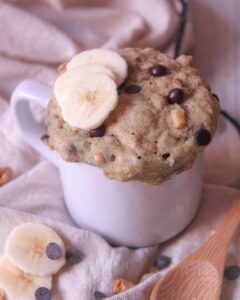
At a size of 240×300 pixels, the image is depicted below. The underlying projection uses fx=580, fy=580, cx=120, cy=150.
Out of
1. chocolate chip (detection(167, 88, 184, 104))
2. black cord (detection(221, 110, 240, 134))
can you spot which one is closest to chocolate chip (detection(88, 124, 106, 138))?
chocolate chip (detection(167, 88, 184, 104))

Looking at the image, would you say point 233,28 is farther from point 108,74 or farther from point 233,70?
point 108,74

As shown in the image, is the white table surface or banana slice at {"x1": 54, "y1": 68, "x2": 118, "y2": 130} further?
the white table surface

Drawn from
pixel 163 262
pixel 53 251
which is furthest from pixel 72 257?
pixel 163 262

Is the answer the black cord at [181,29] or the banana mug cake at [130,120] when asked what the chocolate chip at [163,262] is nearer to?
the banana mug cake at [130,120]

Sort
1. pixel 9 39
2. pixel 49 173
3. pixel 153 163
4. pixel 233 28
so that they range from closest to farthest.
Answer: pixel 153 163 → pixel 49 173 → pixel 9 39 → pixel 233 28

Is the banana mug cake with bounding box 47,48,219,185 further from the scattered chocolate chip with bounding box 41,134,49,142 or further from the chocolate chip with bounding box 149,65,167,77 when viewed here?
the scattered chocolate chip with bounding box 41,134,49,142

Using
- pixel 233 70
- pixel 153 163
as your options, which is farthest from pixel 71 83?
pixel 233 70

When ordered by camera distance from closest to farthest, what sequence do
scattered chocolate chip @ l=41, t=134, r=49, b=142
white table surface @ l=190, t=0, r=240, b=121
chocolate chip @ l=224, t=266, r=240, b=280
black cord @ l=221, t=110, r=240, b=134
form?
chocolate chip @ l=224, t=266, r=240, b=280 → scattered chocolate chip @ l=41, t=134, r=49, b=142 → black cord @ l=221, t=110, r=240, b=134 → white table surface @ l=190, t=0, r=240, b=121
